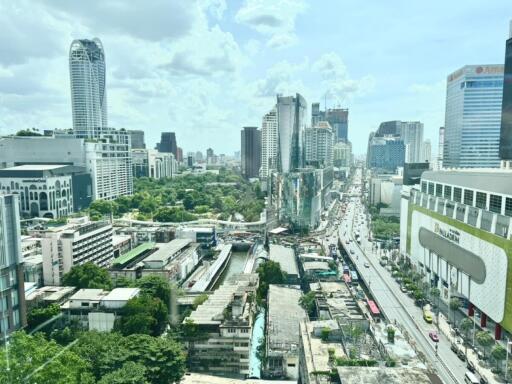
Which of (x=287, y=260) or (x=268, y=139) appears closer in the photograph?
(x=287, y=260)

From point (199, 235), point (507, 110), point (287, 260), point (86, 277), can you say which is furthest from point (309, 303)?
point (507, 110)

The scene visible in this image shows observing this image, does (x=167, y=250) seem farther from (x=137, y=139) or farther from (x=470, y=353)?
(x=137, y=139)

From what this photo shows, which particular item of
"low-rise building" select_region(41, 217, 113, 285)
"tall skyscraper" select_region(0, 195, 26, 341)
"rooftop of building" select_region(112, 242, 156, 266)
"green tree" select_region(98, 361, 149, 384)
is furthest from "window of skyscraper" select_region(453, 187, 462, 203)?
"low-rise building" select_region(41, 217, 113, 285)

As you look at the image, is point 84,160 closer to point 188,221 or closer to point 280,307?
point 188,221

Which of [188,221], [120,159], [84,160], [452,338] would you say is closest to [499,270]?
[452,338]

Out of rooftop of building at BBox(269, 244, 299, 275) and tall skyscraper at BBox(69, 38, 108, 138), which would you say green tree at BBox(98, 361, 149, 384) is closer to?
rooftop of building at BBox(269, 244, 299, 275)

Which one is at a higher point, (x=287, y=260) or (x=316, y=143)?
(x=316, y=143)

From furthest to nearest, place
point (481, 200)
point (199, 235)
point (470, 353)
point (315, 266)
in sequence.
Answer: point (199, 235)
point (315, 266)
point (481, 200)
point (470, 353)
